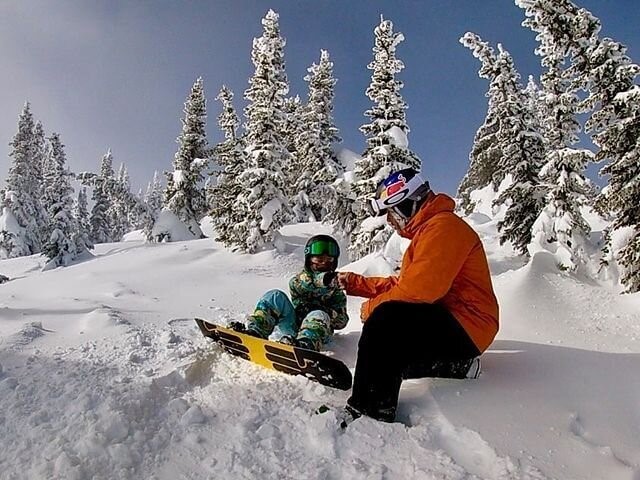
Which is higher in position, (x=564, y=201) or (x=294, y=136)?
(x=294, y=136)

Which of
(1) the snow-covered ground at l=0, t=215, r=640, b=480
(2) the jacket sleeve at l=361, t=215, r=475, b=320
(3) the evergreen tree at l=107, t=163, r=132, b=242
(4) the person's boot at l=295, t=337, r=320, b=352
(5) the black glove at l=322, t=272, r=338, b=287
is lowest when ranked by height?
(1) the snow-covered ground at l=0, t=215, r=640, b=480

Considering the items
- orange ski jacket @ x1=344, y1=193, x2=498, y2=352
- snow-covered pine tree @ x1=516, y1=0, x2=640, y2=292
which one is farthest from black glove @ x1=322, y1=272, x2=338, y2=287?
snow-covered pine tree @ x1=516, y1=0, x2=640, y2=292

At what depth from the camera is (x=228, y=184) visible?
25281 mm

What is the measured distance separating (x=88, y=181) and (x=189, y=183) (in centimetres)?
1154

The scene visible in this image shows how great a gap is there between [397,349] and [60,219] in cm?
3240

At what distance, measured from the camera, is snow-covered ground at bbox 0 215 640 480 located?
2.42 meters

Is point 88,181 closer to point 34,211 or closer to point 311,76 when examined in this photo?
point 34,211

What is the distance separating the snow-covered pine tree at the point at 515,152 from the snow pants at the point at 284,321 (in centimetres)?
1402

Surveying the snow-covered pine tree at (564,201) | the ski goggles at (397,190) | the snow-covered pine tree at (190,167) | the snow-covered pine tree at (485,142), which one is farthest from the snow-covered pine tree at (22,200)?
the ski goggles at (397,190)

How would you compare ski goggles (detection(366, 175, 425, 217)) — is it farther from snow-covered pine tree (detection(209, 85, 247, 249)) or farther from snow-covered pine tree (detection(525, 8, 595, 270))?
snow-covered pine tree (detection(209, 85, 247, 249))

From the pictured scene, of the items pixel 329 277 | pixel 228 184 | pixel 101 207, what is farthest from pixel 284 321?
pixel 101 207

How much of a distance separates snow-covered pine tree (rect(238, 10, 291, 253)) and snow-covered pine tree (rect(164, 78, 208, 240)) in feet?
33.7

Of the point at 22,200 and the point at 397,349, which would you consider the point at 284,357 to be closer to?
the point at 397,349

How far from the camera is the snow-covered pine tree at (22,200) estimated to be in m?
35.8
